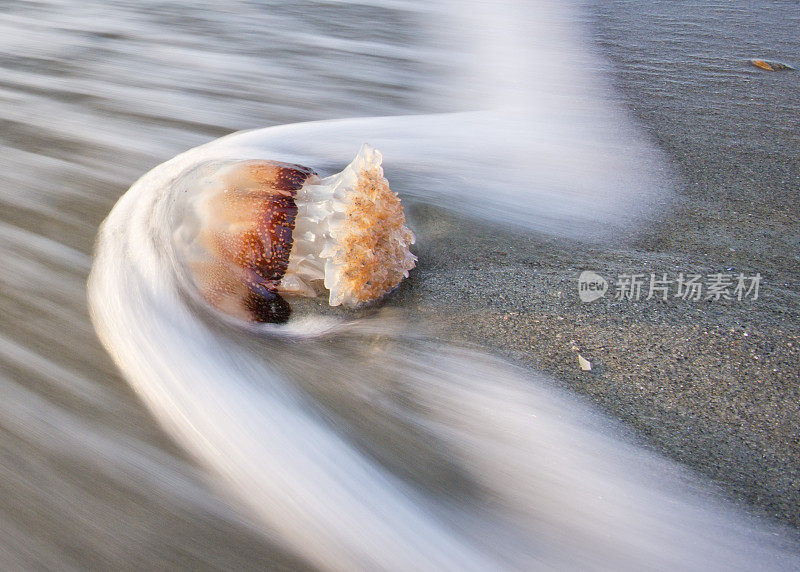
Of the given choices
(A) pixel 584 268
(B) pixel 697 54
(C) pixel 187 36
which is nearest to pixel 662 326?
(A) pixel 584 268

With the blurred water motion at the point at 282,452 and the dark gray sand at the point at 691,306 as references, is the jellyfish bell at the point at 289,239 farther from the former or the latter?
the dark gray sand at the point at 691,306

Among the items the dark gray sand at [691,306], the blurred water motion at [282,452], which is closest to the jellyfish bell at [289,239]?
the blurred water motion at [282,452]

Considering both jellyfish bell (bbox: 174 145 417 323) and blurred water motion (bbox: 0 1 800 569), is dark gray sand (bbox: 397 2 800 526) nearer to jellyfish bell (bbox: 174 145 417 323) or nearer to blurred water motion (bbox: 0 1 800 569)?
blurred water motion (bbox: 0 1 800 569)

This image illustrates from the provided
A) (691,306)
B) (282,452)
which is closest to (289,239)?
(282,452)

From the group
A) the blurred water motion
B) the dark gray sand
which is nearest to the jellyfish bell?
the blurred water motion

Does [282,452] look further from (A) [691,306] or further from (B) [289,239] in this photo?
(A) [691,306]
